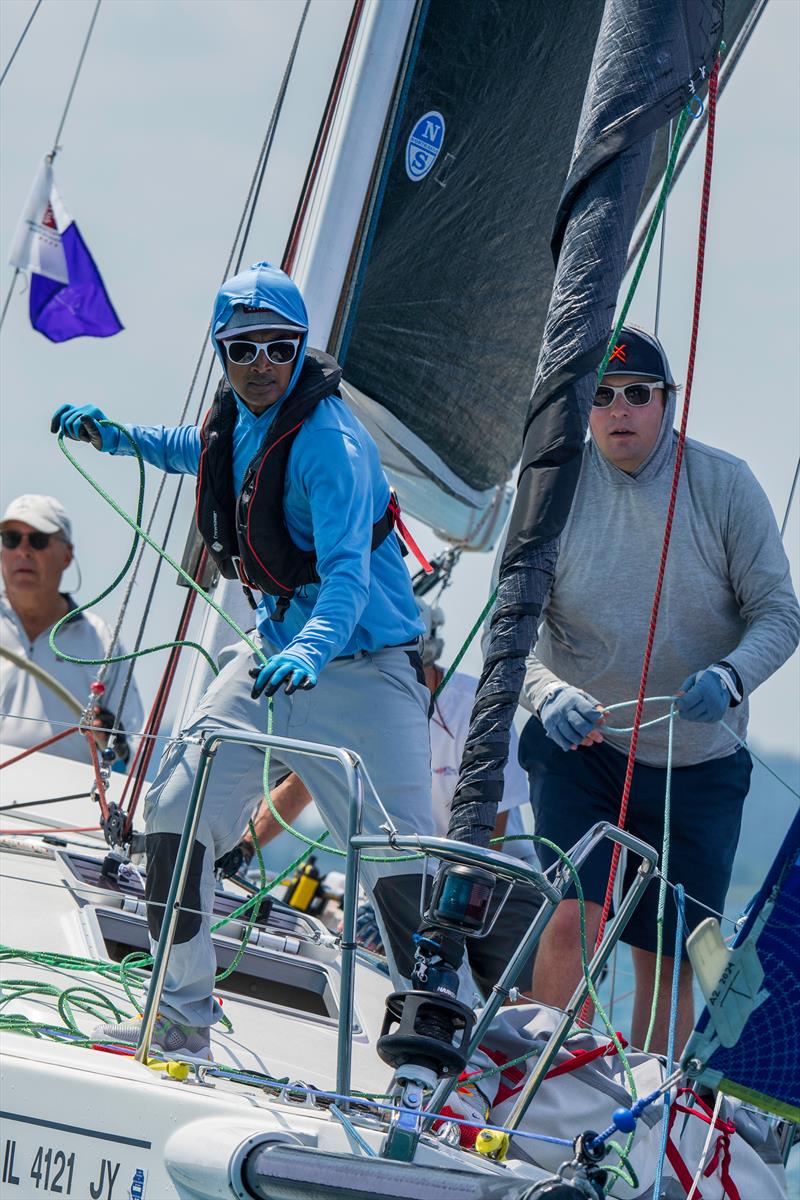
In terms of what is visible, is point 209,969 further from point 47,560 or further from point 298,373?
point 47,560

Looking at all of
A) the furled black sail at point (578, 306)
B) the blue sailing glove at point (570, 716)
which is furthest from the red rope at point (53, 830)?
the furled black sail at point (578, 306)

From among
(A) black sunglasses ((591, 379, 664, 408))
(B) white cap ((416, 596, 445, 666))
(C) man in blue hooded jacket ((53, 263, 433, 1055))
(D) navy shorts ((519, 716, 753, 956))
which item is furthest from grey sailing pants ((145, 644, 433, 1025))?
(B) white cap ((416, 596, 445, 666))

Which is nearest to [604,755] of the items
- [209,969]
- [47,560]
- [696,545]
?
[696,545]

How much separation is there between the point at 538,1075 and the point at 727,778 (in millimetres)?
1188

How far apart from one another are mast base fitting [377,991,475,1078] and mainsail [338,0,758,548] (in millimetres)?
2863

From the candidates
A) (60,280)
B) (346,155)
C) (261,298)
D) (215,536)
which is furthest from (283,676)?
(60,280)

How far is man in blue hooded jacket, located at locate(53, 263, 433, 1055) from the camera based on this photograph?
2834 mm

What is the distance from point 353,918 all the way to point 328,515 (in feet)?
2.79

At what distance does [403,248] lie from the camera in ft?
17.8

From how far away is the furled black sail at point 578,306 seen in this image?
262cm

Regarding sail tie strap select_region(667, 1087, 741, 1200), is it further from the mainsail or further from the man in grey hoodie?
the mainsail

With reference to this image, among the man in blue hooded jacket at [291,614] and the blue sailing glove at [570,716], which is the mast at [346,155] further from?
the blue sailing glove at [570,716]

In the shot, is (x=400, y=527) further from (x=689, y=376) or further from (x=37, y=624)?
(x=37, y=624)

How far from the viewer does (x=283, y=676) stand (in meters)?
2.54
